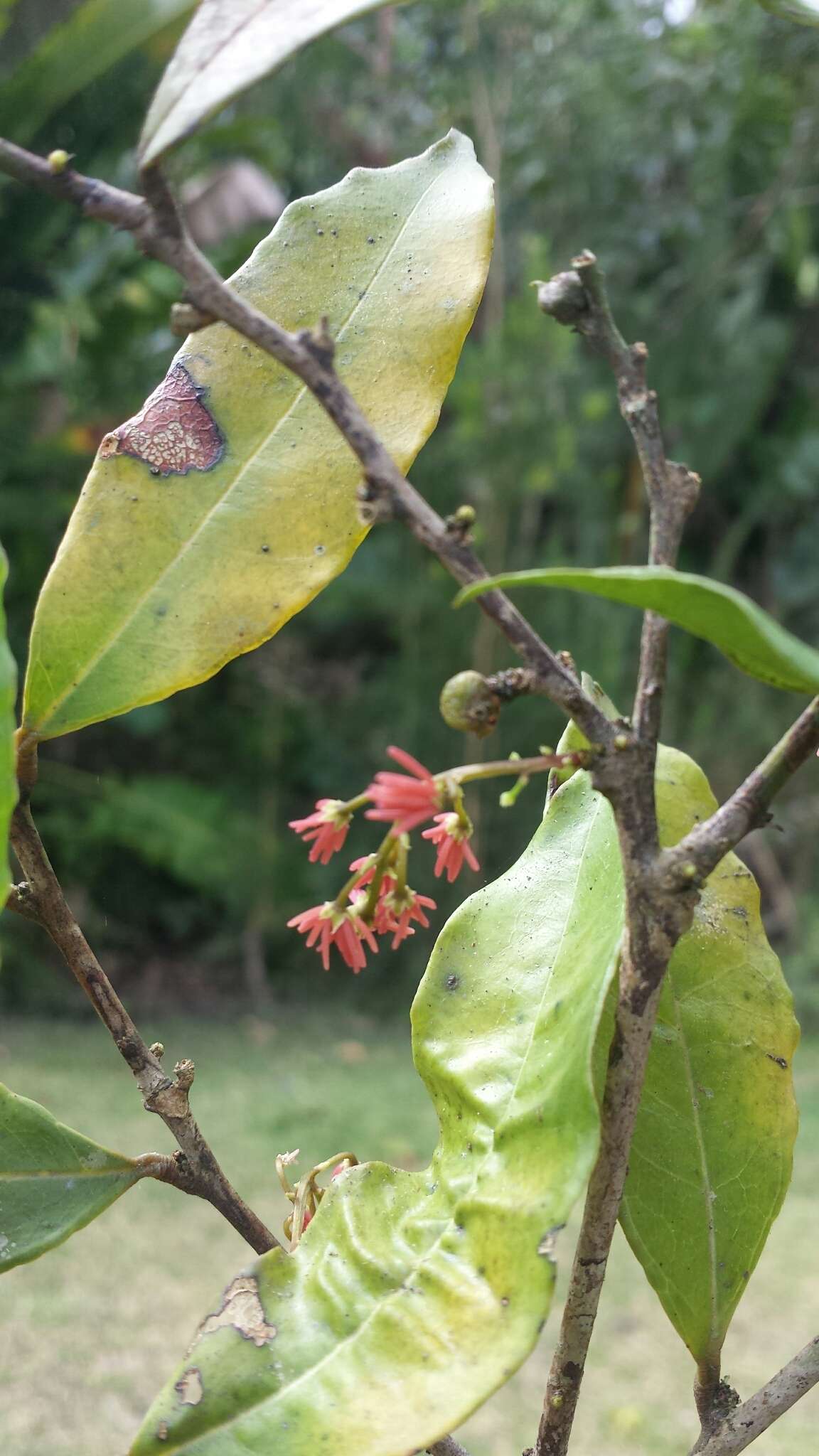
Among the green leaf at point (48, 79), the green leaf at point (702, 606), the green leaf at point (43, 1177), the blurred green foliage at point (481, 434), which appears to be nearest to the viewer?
the green leaf at point (702, 606)

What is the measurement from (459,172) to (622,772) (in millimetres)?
215

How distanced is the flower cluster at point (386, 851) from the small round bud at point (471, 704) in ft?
0.04

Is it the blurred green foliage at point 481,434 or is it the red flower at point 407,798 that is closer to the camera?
the red flower at point 407,798

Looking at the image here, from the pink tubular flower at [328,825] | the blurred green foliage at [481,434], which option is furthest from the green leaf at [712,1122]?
the blurred green foliage at [481,434]

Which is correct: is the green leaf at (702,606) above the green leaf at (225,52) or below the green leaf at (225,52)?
below

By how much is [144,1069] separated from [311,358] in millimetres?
198

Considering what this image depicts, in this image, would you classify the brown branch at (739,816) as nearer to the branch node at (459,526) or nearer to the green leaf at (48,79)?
the branch node at (459,526)

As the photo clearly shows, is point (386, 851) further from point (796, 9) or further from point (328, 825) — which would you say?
point (796, 9)

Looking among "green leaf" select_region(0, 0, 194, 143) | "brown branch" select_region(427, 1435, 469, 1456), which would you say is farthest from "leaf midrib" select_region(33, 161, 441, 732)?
"green leaf" select_region(0, 0, 194, 143)

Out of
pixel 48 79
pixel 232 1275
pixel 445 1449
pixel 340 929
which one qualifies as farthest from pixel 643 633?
pixel 48 79

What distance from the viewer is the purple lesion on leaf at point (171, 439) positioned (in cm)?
33

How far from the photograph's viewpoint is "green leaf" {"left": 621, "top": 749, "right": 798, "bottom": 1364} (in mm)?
342

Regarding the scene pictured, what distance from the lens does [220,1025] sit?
2980mm

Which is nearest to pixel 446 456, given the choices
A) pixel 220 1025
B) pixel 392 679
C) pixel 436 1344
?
pixel 392 679
